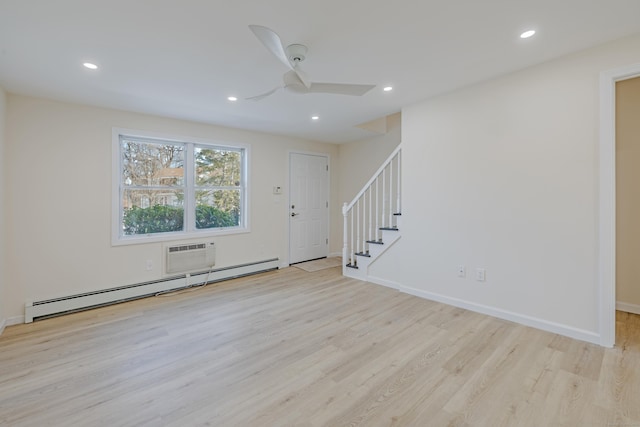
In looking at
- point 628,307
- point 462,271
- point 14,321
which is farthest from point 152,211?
point 628,307

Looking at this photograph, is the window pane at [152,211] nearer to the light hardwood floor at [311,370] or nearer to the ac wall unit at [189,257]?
the ac wall unit at [189,257]

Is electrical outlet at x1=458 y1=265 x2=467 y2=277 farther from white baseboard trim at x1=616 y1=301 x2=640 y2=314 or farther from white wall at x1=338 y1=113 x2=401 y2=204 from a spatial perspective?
white wall at x1=338 y1=113 x2=401 y2=204

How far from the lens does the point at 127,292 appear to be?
3.62 meters

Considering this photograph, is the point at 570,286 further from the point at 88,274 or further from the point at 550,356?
the point at 88,274

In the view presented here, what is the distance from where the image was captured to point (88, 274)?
11.3 feet

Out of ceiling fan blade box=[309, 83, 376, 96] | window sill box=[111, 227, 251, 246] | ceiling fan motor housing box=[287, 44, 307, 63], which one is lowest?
window sill box=[111, 227, 251, 246]

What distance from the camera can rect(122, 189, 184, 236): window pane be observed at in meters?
3.80

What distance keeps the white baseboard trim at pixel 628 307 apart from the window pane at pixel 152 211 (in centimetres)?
538

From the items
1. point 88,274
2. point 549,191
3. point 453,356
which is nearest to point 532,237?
point 549,191

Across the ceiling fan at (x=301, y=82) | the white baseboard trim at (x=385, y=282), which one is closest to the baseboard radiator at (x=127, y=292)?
the white baseboard trim at (x=385, y=282)

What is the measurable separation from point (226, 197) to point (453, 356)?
373cm

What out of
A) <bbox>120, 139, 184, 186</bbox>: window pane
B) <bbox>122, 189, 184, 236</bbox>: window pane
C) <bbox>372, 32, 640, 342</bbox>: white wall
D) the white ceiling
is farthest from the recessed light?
<bbox>122, 189, 184, 236</bbox>: window pane

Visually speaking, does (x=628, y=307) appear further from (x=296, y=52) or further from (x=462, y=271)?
(x=296, y=52)

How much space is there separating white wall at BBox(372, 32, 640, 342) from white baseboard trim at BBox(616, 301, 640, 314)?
3.91 feet
